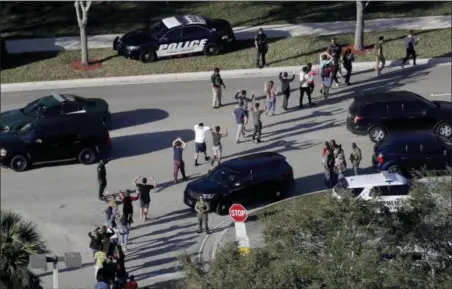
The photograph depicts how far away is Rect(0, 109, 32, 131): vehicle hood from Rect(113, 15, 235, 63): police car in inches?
288

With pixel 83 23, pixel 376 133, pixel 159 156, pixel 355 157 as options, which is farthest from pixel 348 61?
pixel 83 23

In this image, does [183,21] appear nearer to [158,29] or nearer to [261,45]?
[158,29]

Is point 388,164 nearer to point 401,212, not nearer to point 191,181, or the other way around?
point 191,181

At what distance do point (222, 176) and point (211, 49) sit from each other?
41.7 feet

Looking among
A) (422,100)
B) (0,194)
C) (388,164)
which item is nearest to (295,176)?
(388,164)

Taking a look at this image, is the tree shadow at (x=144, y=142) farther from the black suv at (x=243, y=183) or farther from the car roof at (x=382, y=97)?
the car roof at (x=382, y=97)

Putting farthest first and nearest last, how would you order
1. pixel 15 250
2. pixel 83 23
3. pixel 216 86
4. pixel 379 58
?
pixel 83 23 < pixel 379 58 < pixel 216 86 < pixel 15 250

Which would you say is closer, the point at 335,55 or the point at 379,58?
the point at 335,55

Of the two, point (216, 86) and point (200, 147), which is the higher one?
point (216, 86)

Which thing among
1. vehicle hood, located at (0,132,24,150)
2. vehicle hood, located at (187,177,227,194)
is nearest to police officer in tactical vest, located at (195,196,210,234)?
vehicle hood, located at (187,177,227,194)

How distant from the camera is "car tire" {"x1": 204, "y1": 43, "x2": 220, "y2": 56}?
1573 inches

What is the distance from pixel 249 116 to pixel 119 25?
1146cm

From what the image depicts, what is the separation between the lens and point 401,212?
2014 centimetres

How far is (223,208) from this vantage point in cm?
2778
